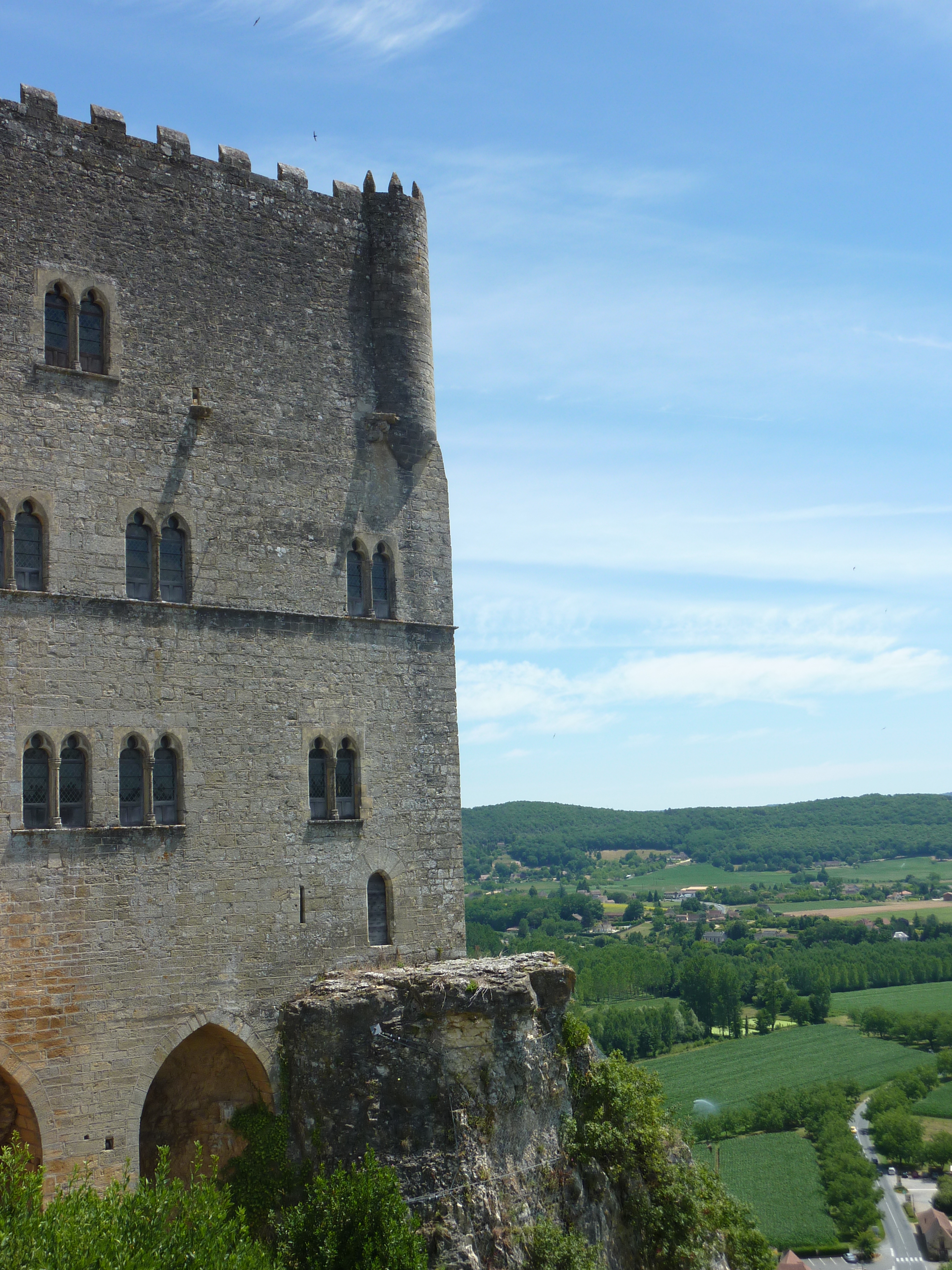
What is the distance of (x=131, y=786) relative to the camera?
67.1ft

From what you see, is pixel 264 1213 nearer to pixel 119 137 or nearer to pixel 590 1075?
pixel 590 1075

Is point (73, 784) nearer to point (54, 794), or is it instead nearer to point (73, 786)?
point (73, 786)

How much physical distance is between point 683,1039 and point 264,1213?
100 meters

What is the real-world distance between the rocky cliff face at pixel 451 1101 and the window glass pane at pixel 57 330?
1304 cm

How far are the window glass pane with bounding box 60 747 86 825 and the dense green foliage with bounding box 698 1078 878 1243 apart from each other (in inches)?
2615

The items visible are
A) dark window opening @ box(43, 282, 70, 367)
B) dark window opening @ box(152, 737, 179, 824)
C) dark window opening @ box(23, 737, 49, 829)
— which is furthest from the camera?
dark window opening @ box(43, 282, 70, 367)

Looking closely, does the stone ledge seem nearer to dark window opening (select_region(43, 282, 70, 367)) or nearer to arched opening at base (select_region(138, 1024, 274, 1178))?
dark window opening (select_region(43, 282, 70, 367))

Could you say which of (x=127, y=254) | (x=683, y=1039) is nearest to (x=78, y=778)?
(x=127, y=254)

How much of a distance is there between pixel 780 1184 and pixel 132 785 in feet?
Result: 233

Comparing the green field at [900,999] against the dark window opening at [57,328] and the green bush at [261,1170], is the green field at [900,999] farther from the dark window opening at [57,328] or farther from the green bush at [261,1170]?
the dark window opening at [57,328]

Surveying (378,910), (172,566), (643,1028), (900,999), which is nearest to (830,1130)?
(643,1028)

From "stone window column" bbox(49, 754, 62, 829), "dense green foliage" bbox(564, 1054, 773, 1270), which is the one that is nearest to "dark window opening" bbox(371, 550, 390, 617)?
"stone window column" bbox(49, 754, 62, 829)

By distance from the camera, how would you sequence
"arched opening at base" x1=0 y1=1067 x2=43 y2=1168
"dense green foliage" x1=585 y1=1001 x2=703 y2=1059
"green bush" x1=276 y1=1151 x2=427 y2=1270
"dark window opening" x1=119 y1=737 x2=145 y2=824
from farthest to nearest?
"dense green foliage" x1=585 y1=1001 x2=703 y2=1059 < "dark window opening" x1=119 y1=737 x2=145 y2=824 < "arched opening at base" x1=0 y1=1067 x2=43 y2=1168 < "green bush" x1=276 y1=1151 x2=427 y2=1270

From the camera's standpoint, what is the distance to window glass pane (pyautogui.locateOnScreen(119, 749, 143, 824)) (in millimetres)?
20312
